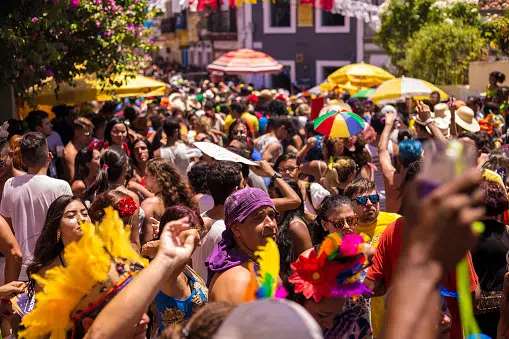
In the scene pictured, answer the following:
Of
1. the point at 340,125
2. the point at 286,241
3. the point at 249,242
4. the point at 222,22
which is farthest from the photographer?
the point at 222,22

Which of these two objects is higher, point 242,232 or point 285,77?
point 242,232

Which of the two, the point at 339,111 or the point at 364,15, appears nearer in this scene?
the point at 339,111

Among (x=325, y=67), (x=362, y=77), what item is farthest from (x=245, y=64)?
(x=325, y=67)

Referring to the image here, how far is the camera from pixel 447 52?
63.2 feet

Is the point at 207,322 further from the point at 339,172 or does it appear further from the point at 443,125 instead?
the point at 443,125

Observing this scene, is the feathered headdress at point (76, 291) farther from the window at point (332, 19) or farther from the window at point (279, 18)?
the window at point (279, 18)

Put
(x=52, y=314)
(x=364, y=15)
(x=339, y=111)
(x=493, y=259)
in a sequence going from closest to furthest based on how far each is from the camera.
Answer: (x=52, y=314), (x=493, y=259), (x=339, y=111), (x=364, y=15)

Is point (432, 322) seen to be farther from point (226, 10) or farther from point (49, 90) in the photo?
point (226, 10)

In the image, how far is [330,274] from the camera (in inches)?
124

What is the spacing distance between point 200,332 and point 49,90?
32.7ft

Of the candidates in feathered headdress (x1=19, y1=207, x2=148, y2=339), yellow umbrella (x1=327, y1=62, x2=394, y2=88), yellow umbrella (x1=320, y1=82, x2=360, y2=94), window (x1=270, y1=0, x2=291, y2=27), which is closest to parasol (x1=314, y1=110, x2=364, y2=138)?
feathered headdress (x1=19, y1=207, x2=148, y2=339)

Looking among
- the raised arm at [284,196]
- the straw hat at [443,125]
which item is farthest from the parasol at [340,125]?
the raised arm at [284,196]

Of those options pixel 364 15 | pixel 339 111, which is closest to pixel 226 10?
pixel 364 15

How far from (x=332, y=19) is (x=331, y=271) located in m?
30.1
